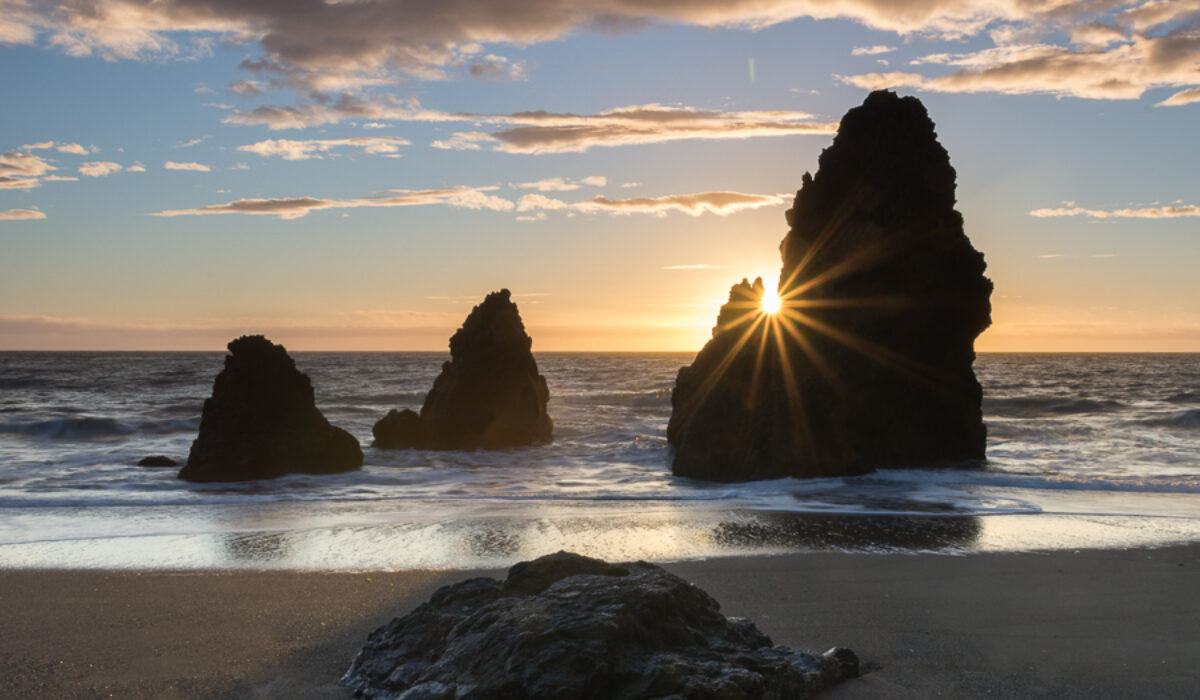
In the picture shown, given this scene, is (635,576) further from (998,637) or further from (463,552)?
(463,552)

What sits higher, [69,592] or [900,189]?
[900,189]

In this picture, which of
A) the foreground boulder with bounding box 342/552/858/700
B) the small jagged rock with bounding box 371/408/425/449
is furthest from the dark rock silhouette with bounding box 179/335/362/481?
the foreground boulder with bounding box 342/552/858/700

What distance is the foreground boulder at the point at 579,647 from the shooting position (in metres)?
3.81

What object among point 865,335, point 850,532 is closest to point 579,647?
point 850,532

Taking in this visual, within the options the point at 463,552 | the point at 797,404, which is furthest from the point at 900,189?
the point at 463,552

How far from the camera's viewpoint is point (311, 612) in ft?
21.1

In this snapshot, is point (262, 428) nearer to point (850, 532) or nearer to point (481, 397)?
point (481, 397)

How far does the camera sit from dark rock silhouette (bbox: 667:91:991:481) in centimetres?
1582

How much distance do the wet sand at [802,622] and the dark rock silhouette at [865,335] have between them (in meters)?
7.25

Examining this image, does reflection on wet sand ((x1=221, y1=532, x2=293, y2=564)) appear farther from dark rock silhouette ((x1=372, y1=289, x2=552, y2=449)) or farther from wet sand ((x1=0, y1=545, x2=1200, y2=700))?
dark rock silhouette ((x1=372, y1=289, x2=552, y2=449))

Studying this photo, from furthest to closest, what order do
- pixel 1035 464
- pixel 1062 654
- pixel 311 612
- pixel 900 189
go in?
pixel 1035 464
pixel 900 189
pixel 311 612
pixel 1062 654

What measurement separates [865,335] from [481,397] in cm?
1054

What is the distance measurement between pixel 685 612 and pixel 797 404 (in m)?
11.9

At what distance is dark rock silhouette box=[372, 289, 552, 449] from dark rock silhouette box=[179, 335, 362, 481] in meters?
3.76
